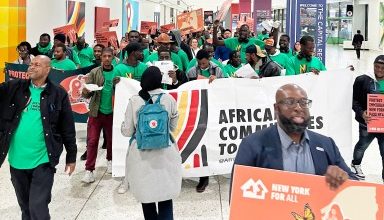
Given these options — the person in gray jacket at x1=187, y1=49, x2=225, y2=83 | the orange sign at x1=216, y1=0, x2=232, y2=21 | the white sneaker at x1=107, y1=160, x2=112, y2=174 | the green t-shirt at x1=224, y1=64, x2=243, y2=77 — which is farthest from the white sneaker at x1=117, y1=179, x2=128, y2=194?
the orange sign at x1=216, y1=0, x2=232, y2=21

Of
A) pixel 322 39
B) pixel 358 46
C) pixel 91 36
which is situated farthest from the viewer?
pixel 358 46

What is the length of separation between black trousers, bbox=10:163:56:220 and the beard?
195 centimetres

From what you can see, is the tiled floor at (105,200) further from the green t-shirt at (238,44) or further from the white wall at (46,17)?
the white wall at (46,17)

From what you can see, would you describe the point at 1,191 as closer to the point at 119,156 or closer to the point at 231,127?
the point at 119,156

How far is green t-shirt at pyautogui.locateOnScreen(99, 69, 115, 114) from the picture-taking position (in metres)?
5.63

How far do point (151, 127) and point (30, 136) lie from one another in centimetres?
85

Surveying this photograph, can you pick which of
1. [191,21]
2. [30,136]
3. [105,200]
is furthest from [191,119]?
[191,21]

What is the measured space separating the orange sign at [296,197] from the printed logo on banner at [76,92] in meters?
5.00

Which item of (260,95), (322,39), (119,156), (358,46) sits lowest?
(119,156)

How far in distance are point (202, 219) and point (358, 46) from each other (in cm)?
2502

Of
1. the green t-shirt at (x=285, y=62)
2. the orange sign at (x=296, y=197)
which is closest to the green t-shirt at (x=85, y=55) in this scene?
the green t-shirt at (x=285, y=62)

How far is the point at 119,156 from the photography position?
5.33 meters

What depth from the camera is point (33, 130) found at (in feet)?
11.4

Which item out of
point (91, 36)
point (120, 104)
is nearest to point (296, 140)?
point (120, 104)
